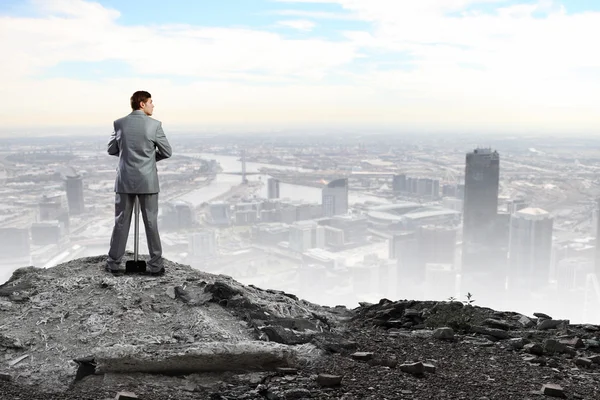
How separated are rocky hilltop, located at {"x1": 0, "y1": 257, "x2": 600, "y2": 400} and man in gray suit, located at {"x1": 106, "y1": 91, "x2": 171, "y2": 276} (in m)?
0.36

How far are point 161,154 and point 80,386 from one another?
9.57ft

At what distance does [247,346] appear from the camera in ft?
16.9

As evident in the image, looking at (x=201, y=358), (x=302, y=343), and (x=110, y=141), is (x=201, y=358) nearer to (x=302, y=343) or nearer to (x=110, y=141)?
(x=302, y=343)

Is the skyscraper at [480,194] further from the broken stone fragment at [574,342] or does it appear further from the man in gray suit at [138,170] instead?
the man in gray suit at [138,170]

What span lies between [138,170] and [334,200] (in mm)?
14683

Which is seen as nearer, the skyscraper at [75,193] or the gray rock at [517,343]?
the gray rock at [517,343]

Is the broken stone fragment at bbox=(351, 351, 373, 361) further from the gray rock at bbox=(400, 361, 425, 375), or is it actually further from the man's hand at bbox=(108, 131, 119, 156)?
the man's hand at bbox=(108, 131, 119, 156)

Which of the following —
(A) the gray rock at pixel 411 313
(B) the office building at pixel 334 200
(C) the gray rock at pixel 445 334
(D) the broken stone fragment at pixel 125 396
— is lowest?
(B) the office building at pixel 334 200

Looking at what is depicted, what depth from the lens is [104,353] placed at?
4.95 m

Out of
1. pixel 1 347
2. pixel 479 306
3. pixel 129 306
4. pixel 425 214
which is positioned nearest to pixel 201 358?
pixel 129 306

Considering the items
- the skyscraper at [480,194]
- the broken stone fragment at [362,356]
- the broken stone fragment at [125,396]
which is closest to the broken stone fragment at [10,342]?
the broken stone fragment at [125,396]

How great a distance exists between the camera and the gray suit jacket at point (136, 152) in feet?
21.6

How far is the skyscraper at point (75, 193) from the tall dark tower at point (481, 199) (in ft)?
39.4

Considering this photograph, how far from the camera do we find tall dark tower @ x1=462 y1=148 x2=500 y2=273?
60.1 feet
